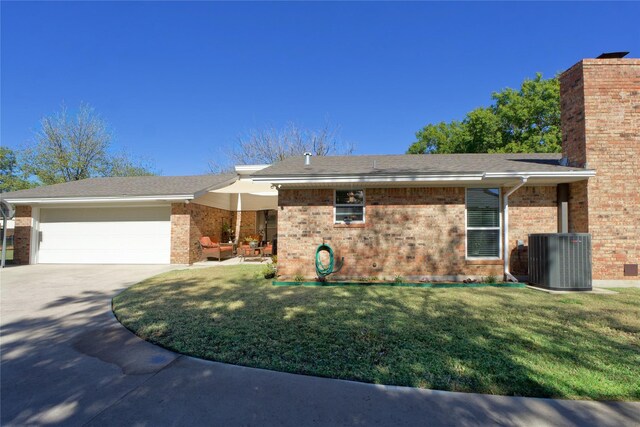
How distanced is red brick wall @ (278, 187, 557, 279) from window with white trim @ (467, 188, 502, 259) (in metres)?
0.32

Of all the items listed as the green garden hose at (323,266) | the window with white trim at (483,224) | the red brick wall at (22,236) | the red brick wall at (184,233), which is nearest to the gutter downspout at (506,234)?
the window with white trim at (483,224)

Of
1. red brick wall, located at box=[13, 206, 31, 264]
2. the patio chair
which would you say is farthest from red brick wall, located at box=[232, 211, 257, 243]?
red brick wall, located at box=[13, 206, 31, 264]

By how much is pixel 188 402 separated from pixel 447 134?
101 feet

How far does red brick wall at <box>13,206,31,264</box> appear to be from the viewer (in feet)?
43.4

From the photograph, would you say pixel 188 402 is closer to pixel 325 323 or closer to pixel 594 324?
pixel 325 323

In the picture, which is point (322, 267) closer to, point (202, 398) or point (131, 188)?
point (202, 398)

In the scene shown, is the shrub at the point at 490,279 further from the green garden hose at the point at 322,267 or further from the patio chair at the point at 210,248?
the patio chair at the point at 210,248

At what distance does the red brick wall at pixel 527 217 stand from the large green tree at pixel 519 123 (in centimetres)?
1487

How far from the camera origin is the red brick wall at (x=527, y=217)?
9.05m

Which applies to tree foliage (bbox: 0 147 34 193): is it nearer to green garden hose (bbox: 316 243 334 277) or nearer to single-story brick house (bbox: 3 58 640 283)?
single-story brick house (bbox: 3 58 640 283)

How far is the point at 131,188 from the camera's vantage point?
13.7 metres

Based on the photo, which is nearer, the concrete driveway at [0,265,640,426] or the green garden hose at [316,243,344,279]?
the concrete driveway at [0,265,640,426]

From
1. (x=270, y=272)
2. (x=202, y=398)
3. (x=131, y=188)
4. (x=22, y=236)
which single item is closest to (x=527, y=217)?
(x=270, y=272)

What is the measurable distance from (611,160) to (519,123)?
17.3 meters
